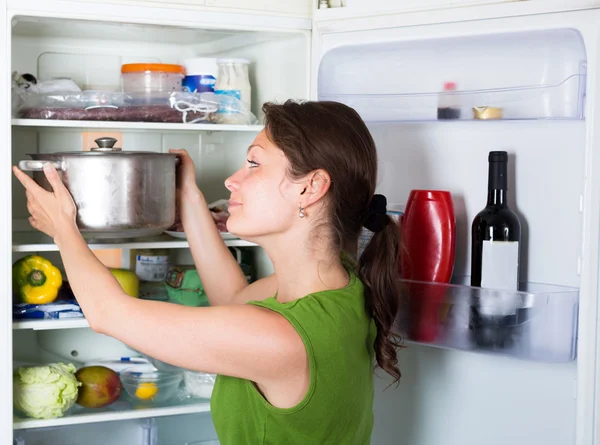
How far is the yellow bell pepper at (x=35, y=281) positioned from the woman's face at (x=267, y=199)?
0.60 meters

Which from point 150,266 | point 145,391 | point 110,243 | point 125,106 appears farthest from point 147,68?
point 145,391

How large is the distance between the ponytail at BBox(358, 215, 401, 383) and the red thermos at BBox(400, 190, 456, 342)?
11 cm

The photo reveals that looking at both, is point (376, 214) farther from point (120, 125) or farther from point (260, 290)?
point (120, 125)

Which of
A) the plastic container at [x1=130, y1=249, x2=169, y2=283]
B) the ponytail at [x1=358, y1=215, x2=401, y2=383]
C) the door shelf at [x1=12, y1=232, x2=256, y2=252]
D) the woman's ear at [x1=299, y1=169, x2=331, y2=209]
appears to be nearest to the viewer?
the woman's ear at [x1=299, y1=169, x2=331, y2=209]

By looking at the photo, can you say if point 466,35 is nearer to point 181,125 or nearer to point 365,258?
point 365,258

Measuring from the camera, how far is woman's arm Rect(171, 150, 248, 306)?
1.66 m

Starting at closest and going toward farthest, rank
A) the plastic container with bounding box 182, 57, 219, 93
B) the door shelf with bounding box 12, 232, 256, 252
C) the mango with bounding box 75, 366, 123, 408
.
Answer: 1. the door shelf with bounding box 12, 232, 256, 252
2. the mango with bounding box 75, 366, 123, 408
3. the plastic container with bounding box 182, 57, 219, 93

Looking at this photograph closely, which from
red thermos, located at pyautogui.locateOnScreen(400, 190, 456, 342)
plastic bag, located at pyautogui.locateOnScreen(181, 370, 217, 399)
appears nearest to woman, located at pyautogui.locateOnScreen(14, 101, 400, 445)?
red thermos, located at pyautogui.locateOnScreen(400, 190, 456, 342)

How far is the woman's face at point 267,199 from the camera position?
50.2 inches

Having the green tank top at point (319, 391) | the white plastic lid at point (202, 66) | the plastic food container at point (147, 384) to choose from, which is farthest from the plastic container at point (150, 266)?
the green tank top at point (319, 391)

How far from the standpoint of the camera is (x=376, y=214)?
1.34m

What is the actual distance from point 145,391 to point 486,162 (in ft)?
3.14

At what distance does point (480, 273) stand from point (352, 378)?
14.6 inches

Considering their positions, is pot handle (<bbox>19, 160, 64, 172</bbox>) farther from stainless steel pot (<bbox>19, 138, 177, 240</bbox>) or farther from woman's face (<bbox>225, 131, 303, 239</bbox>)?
woman's face (<bbox>225, 131, 303, 239</bbox>)
